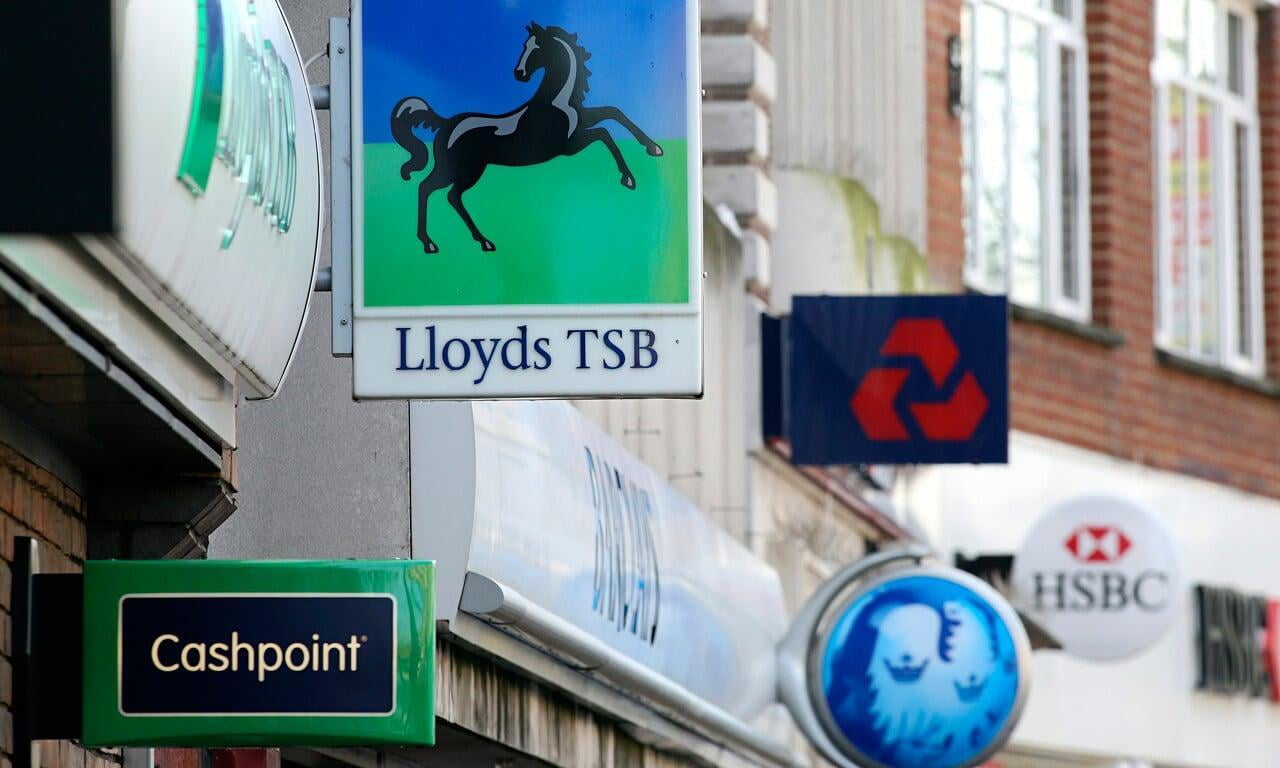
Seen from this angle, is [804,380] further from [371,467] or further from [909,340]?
[371,467]

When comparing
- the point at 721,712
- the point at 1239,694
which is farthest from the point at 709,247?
the point at 1239,694

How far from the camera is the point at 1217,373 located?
21.4 metres

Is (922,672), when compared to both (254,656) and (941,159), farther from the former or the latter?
(254,656)

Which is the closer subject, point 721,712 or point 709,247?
point 721,712

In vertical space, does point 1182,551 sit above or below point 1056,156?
below

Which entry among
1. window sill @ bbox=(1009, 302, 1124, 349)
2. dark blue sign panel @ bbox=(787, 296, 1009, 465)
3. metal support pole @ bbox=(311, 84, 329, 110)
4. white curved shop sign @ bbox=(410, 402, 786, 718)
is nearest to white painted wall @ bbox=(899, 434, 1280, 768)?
window sill @ bbox=(1009, 302, 1124, 349)

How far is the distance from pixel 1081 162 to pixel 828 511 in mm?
5974

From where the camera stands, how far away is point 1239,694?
20656 mm

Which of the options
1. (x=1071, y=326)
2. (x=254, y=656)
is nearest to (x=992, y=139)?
(x=1071, y=326)

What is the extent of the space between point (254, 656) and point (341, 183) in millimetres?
1433

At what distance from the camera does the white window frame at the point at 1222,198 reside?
21.1 meters

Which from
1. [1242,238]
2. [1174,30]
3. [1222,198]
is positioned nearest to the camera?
[1174,30]

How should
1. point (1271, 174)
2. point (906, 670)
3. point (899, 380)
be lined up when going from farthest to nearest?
1. point (1271, 174)
2. point (899, 380)
3. point (906, 670)

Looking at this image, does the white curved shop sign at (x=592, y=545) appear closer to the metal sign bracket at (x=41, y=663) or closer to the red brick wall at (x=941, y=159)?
the metal sign bracket at (x=41, y=663)
